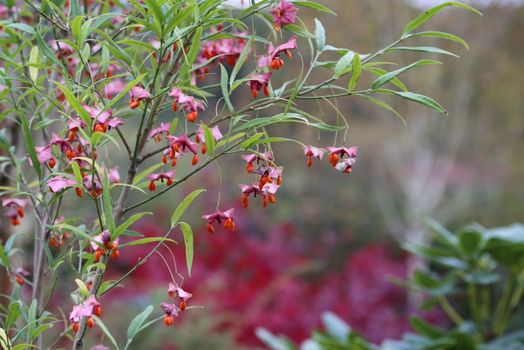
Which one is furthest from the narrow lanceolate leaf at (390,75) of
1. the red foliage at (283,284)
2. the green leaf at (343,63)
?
the red foliage at (283,284)

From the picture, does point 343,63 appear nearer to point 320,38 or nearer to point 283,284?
point 320,38

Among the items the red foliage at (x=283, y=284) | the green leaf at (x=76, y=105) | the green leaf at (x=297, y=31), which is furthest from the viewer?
the red foliage at (x=283, y=284)

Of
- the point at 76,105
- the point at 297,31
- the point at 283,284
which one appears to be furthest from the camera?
the point at 283,284

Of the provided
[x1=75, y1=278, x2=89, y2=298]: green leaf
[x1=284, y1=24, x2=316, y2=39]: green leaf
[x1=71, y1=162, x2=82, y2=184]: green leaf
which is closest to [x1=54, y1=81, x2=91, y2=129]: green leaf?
[x1=71, y1=162, x2=82, y2=184]: green leaf

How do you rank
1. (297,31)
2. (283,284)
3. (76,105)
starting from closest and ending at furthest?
(76,105) → (297,31) → (283,284)

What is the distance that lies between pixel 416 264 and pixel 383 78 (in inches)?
203

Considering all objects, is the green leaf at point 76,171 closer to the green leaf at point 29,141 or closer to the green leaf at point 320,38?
the green leaf at point 29,141

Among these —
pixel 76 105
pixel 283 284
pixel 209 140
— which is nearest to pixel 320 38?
pixel 209 140

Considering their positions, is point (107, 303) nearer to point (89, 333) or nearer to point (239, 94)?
point (89, 333)

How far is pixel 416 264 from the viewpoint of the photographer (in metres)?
5.65

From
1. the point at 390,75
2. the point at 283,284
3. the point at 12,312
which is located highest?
the point at 390,75

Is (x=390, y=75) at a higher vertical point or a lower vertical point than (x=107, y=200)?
higher

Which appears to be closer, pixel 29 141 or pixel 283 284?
pixel 29 141

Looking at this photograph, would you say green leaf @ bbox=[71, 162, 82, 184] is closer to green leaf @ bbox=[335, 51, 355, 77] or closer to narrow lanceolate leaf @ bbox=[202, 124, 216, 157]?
narrow lanceolate leaf @ bbox=[202, 124, 216, 157]
